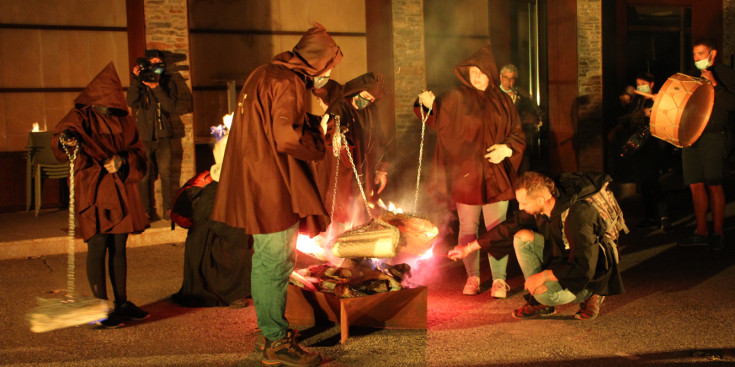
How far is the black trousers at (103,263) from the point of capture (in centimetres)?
593

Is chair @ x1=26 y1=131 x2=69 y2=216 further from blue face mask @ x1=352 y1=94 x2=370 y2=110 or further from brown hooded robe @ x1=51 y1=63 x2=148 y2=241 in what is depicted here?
blue face mask @ x1=352 y1=94 x2=370 y2=110

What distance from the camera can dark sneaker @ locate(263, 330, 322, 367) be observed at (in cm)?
500

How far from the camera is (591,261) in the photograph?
5520 mm

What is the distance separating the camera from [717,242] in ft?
27.3

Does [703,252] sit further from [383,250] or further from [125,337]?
[125,337]

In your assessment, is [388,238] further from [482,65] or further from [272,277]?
[482,65]

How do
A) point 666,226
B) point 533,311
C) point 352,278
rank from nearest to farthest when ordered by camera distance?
point 533,311 → point 352,278 → point 666,226

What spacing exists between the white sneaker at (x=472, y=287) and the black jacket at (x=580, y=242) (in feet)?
3.19

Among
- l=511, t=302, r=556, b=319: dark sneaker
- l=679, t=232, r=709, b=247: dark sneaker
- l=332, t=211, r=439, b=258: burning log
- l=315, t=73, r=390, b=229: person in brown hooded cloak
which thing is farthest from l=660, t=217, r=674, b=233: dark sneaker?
l=332, t=211, r=439, b=258: burning log

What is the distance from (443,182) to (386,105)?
5.31 m

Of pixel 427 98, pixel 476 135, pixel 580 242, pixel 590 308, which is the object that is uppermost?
pixel 427 98

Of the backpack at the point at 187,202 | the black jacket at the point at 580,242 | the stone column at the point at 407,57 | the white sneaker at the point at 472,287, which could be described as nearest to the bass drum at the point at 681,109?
the black jacket at the point at 580,242

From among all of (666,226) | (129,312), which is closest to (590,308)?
(129,312)

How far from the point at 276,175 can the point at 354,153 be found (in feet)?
7.16
